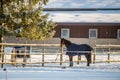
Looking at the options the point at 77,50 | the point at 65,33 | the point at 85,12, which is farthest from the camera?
the point at 85,12

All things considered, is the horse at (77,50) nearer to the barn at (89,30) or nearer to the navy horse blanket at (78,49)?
the navy horse blanket at (78,49)

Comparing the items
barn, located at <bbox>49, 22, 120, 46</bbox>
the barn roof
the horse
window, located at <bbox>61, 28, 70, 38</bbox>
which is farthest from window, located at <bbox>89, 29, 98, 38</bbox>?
the horse

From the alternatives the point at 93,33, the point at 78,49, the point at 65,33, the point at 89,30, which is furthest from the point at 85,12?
the point at 78,49

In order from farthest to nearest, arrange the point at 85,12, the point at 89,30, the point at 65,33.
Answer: the point at 85,12 < the point at 65,33 < the point at 89,30

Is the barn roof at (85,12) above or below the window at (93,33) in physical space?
above

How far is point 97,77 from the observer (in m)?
12.7

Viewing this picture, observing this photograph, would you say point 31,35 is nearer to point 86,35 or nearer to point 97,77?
point 97,77

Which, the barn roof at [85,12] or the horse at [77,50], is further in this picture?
the barn roof at [85,12]

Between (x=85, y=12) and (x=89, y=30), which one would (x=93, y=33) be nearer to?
(x=89, y=30)

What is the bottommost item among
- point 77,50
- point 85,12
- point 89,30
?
point 77,50

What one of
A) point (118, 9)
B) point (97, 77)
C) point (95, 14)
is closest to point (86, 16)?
point (95, 14)

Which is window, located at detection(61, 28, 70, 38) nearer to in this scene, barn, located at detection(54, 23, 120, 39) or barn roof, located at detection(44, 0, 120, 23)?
barn, located at detection(54, 23, 120, 39)

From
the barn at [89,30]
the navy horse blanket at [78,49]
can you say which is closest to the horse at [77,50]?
the navy horse blanket at [78,49]

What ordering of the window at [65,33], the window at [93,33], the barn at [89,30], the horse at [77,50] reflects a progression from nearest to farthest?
1. the horse at [77,50]
2. the barn at [89,30]
3. the window at [93,33]
4. the window at [65,33]
